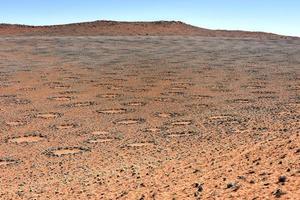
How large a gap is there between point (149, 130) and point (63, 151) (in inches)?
95.9

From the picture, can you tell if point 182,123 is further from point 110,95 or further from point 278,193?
point 278,193

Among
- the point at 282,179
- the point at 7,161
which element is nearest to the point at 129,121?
the point at 7,161

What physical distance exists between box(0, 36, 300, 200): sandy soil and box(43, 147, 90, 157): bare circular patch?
2 centimetres

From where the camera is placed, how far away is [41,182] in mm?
9070

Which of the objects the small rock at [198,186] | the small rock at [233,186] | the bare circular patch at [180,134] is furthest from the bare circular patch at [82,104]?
the small rock at [233,186]

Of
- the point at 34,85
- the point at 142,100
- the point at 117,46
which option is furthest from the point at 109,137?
the point at 117,46

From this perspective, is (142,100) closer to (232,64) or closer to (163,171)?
(163,171)

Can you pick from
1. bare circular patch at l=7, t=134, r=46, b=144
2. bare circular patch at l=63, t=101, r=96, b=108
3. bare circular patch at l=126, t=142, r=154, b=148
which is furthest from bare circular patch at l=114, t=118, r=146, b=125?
bare circular patch at l=63, t=101, r=96, b=108

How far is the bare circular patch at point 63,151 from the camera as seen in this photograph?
10925 millimetres

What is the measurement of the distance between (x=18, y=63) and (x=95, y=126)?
55.0ft

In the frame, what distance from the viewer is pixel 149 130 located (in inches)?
509

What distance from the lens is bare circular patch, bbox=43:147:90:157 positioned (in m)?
10.9

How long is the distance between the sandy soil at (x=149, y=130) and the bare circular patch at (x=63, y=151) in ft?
0.07

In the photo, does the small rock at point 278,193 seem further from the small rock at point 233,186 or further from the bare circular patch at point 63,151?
the bare circular patch at point 63,151
